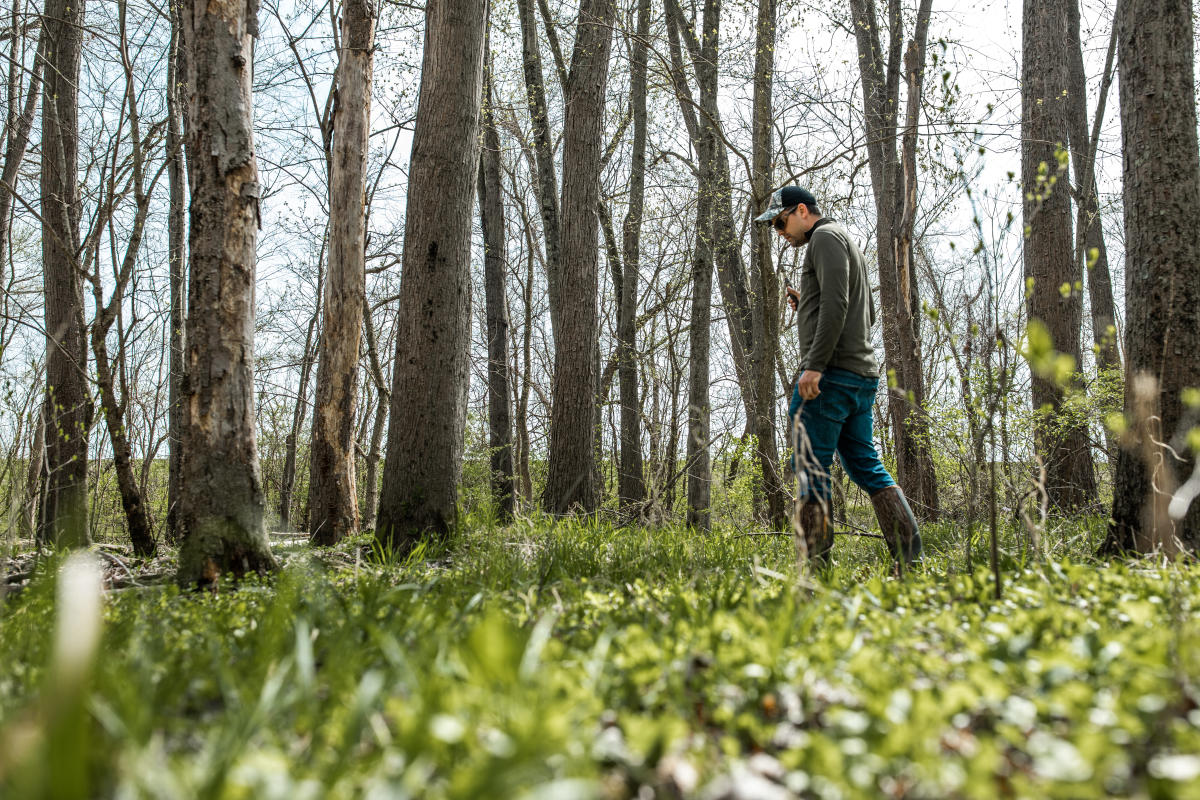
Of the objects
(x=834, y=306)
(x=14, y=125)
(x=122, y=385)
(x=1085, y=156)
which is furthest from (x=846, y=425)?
(x=14, y=125)

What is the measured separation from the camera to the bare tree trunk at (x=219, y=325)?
3.82m

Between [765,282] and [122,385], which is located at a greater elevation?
[765,282]

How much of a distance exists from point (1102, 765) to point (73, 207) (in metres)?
9.50

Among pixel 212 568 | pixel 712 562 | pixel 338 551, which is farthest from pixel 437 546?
pixel 712 562

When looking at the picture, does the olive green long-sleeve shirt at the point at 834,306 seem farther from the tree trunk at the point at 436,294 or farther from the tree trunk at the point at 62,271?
the tree trunk at the point at 62,271

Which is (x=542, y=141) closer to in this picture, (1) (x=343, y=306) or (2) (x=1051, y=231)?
(1) (x=343, y=306)

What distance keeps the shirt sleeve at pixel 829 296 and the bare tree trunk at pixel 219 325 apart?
3112 millimetres

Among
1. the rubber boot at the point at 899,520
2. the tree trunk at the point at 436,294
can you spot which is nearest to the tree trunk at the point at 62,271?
the tree trunk at the point at 436,294

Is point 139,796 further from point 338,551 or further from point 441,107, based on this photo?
point 441,107

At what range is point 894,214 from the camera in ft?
27.6

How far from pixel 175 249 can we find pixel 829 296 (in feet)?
29.3

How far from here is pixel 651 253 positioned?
565 inches

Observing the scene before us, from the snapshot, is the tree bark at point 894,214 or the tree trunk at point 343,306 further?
the tree bark at point 894,214

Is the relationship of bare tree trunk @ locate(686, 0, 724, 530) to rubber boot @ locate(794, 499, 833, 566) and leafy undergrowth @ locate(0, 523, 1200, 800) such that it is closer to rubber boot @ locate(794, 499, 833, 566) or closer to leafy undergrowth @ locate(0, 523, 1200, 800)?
rubber boot @ locate(794, 499, 833, 566)
